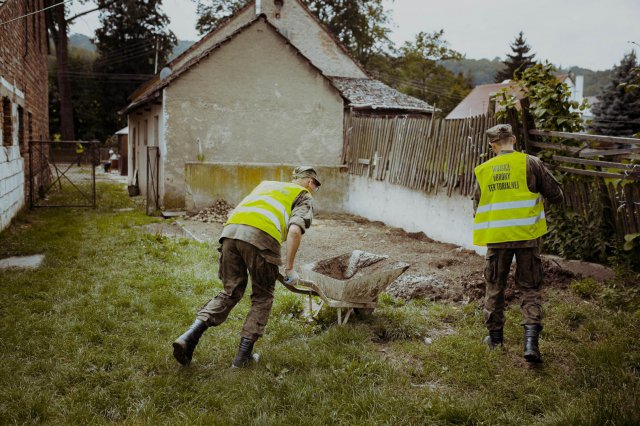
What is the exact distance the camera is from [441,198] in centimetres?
1105

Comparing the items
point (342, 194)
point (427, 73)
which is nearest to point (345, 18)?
point (427, 73)

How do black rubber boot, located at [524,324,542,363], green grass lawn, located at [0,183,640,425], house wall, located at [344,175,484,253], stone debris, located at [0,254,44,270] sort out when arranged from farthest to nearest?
house wall, located at [344,175,484,253]
stone debris, located at [0,254,44,270]
black rubber boot, located at [524,324,542,363]
green grass lawn, located at [0,183,640,425]

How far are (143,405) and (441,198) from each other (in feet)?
26.4

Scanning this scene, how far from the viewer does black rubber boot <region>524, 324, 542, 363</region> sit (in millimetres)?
4789

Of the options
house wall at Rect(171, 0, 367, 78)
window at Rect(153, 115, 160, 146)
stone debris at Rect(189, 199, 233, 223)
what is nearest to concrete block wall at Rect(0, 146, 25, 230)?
window at Rect(153, 115, 160, 146)

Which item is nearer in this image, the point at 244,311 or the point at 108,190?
the point at 244,311

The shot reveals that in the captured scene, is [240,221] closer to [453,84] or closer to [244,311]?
[244,311]

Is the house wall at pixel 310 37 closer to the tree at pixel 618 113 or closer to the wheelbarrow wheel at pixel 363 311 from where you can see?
the tree at pixel 618 113

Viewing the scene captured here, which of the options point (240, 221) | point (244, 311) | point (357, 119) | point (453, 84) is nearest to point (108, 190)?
point (357, 119)

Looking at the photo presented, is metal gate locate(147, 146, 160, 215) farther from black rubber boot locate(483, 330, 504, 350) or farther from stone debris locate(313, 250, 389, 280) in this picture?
black rubber boot locate(483, 330, 504, 350)

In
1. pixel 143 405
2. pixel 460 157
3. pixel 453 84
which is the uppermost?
pixel 453 84

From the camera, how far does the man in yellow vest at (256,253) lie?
15.9ft

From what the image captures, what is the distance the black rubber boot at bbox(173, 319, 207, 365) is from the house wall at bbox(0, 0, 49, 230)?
781cm

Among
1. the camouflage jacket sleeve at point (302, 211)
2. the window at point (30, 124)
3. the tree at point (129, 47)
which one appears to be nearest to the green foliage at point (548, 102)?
the camouflage jacket sleeve at point (302, 211)
